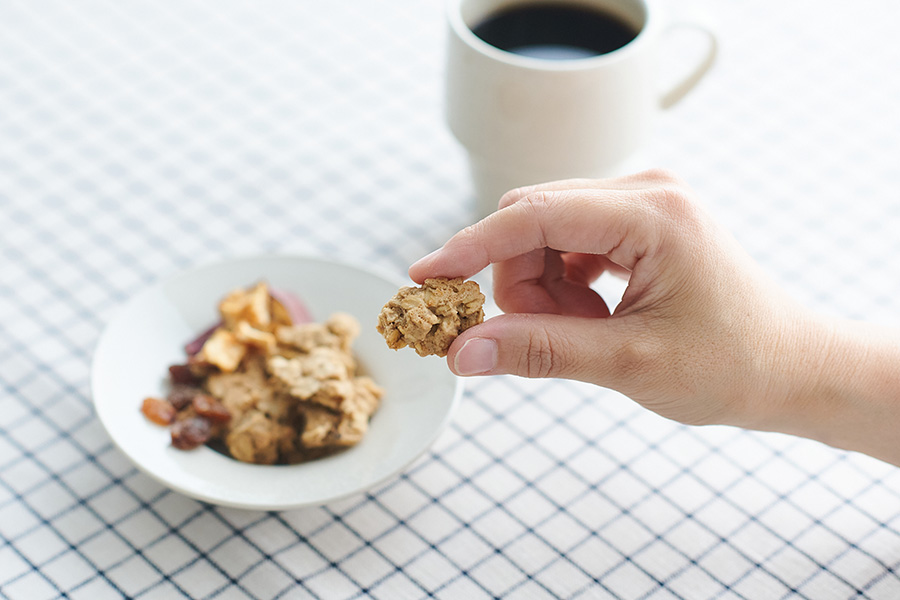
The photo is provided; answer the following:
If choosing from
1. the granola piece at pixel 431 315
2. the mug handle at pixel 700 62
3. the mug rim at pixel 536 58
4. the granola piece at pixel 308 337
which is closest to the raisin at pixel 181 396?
the granola piece at pixel 308 337

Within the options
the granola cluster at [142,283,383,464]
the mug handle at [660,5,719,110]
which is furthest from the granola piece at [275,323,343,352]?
the mug handle at [660,5,719,110]

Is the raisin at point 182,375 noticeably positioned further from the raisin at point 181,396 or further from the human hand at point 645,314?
the human hand at point 645,314

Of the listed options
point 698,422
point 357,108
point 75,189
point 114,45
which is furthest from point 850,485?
point 114,45

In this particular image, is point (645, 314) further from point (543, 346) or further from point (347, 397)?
point (347, 397)

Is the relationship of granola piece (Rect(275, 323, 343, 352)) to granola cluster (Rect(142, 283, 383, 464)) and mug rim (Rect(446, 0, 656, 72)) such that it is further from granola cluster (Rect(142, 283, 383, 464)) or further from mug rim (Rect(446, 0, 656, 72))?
mug rim (Rect(446, 0, 656, 72))

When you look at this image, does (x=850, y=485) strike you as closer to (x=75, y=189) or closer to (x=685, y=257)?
(x=685, y=257)

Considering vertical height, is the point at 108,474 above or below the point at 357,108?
below

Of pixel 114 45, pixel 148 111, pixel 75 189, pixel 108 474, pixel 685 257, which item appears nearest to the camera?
pixel 685 257
